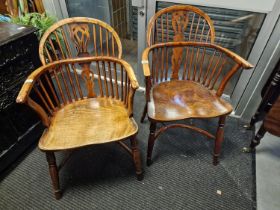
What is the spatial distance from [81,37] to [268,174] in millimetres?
1567

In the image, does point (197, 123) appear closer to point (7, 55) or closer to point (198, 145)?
point (198, 145)

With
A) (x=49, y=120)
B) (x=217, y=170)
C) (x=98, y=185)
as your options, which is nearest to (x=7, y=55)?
(x=49, y=120)

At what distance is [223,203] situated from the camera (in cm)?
118

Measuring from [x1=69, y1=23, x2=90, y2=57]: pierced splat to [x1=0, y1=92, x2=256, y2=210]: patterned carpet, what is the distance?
741mm

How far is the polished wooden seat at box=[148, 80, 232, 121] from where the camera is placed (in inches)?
43.2

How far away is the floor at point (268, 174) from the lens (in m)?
1.19

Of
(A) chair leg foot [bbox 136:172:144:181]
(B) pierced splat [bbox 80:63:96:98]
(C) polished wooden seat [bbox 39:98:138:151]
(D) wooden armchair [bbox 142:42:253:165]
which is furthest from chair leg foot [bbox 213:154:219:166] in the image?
(B) pierced splat [bbox 80:63:96:98]

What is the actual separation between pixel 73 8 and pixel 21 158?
4.82ft

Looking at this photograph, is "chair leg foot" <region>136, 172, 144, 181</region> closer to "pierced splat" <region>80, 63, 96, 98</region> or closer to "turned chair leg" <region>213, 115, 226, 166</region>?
"turned chair leg" <region>213, 115, 226, 166</region>

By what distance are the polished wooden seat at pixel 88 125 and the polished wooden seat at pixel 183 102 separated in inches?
7.2

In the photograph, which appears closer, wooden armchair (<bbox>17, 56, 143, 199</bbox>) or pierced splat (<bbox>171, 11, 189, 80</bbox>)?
wooden armchair (<bbox>17, 56, 143, 199</bbox>)

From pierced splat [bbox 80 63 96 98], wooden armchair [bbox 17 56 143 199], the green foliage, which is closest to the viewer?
wooden armchair [bbox 17 56 143 199]

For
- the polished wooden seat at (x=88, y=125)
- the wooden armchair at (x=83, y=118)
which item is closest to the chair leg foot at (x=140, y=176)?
the wooden armchair at (x=83, y=118)

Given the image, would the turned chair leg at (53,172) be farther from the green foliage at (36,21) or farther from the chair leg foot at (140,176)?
the green foliage at (36,21)
